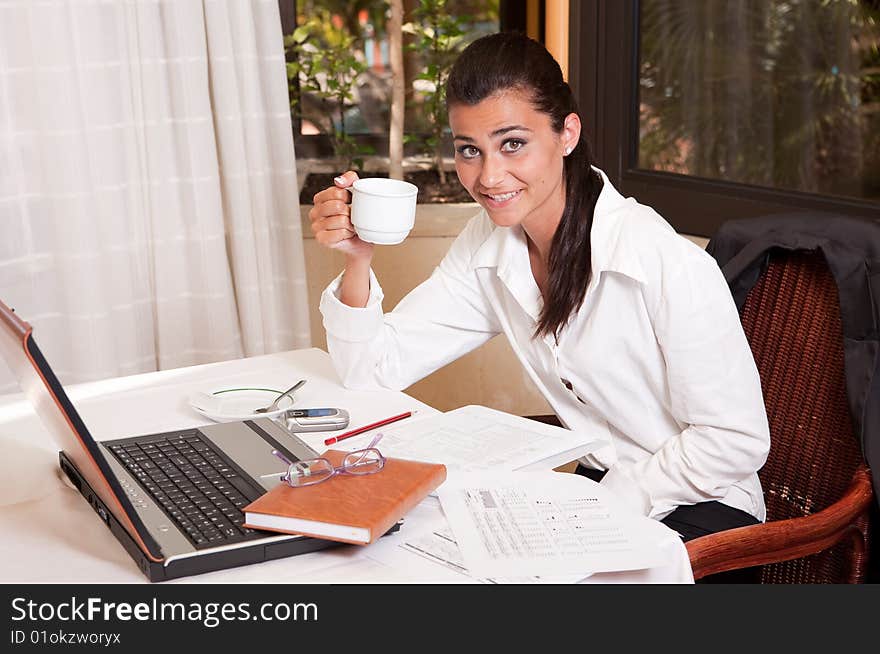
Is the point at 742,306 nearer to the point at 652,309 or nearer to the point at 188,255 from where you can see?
the point at 652,309

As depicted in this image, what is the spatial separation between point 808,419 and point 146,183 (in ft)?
4.98

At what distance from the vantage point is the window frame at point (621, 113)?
2453mm

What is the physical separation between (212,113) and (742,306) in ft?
4.46

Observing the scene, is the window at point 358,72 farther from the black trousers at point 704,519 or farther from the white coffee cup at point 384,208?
the black trousers at point 704,519

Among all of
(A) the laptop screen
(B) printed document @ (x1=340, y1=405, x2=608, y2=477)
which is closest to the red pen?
(B) printed document @ (x1=340, y1=405, x2=608, y2=477)

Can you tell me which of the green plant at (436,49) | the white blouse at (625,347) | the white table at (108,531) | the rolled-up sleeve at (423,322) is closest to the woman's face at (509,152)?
the white blouse at (625,347)

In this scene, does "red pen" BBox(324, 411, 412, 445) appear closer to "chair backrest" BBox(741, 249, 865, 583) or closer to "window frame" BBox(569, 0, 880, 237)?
"chair backrest" BBox(741, 249, 865, 583)

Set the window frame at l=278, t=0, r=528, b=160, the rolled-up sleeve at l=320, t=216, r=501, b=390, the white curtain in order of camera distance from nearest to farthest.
A: the rolled-up sleeve at l=320, t=216, r=501, b=390 < the white curtain < the window frame at l=278, t=0, r=528, b=160

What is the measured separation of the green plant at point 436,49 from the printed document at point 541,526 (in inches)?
74.7

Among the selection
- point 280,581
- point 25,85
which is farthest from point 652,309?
point 25,85

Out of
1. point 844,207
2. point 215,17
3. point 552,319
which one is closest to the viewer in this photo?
point 552,319

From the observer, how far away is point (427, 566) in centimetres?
110

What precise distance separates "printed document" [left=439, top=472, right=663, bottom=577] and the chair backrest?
519 mm

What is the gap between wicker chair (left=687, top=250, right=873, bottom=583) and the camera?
1576 mm
